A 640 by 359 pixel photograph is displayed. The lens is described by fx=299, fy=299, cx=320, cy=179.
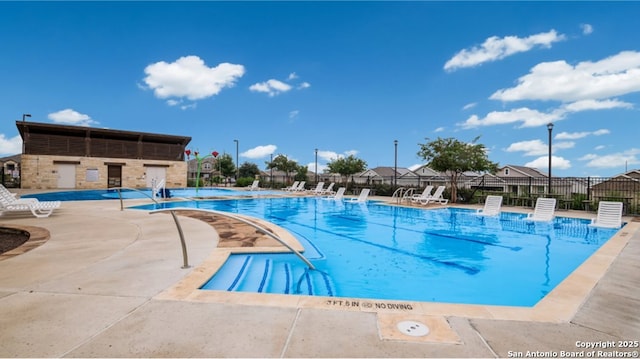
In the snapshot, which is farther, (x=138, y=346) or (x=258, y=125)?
(x=258, y=125)

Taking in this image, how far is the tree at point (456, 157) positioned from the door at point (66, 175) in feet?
105

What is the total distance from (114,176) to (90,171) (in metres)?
2.07

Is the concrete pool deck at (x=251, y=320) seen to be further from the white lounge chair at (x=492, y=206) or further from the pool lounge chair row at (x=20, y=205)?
the white lounge chair at (x=492, y=206)

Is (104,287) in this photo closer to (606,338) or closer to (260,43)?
(606,338)

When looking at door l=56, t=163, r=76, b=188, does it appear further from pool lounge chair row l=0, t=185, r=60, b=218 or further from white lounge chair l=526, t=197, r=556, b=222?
white lounge chair l=526, t=197, r=556, b=222

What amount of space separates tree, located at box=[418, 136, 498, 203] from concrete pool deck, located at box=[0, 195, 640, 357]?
42.3ft

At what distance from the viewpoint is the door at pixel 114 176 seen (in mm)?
30609

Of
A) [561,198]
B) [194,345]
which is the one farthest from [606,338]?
[561,198]

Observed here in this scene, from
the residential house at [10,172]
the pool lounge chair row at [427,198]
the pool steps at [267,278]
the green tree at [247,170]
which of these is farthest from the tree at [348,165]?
the green tree at [247,170]

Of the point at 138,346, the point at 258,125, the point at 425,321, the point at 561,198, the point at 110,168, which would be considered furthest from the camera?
the point at 258,125

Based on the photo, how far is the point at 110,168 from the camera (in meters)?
30.7

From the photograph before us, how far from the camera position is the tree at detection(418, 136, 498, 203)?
53.8 feet

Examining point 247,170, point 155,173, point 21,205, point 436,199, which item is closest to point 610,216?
point 436,199

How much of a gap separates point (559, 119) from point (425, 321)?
51.4 ft
